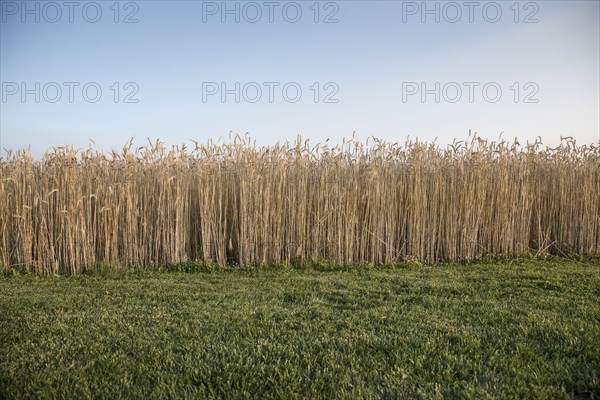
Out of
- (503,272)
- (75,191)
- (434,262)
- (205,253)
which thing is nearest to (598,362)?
(503,272)

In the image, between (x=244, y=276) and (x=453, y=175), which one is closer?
(x=244, y=276)

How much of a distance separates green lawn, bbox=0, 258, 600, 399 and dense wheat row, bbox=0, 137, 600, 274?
37.0 inches

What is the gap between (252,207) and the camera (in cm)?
652

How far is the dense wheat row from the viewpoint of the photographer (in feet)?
20.9

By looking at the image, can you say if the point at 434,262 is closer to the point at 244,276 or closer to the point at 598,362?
the point at 244,276

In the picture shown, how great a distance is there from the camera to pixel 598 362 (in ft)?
10.1

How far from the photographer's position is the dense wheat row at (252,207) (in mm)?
6379

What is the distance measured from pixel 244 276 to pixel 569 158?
5.68m

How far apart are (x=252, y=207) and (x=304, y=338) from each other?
128 inches

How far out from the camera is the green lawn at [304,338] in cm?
275

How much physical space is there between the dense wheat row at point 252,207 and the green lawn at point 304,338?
939 millimetres

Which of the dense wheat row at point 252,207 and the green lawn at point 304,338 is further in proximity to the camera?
the dense wheat row at point 252,207

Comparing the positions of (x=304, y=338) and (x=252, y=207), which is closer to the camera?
(x=304, y=338)

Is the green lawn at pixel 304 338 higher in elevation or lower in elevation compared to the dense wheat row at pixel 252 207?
lower
